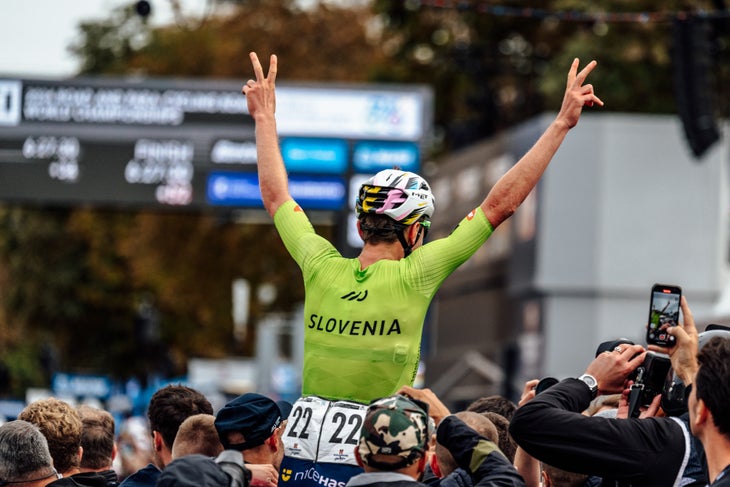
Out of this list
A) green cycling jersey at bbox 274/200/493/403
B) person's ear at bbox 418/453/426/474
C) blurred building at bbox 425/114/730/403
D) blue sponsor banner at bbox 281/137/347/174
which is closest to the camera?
person's ear at bbox 418/453/426/474

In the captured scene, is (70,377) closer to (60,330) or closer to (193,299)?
(193,299)

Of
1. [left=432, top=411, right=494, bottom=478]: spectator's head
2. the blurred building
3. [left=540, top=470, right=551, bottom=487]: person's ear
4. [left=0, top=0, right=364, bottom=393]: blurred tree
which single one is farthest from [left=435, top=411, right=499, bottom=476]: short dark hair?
[left=0, top=0, right=364, bottom=393]: blurred tree

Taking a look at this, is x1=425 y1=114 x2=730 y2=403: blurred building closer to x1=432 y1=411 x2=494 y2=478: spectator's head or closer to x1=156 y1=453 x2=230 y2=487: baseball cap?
x1=432 y1=411 x2=494 y2=478: spectator's head

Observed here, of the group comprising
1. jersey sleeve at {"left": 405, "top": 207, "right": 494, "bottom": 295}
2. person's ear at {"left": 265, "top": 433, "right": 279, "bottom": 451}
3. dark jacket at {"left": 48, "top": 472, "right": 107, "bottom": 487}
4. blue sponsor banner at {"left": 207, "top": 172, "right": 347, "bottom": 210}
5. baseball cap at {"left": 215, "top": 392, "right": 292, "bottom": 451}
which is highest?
blue sponsor banner at {"left": 207, "top": 172, "right": 347, "bottom": 210}

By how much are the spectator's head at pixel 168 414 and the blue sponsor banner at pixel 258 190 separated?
467 inches

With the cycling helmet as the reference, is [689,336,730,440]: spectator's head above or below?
below

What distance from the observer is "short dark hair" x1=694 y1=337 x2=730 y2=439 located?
4473 mm

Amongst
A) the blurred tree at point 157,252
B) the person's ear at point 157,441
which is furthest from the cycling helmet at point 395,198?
the blurred tree at point 157,252

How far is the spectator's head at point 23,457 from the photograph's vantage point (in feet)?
20.0

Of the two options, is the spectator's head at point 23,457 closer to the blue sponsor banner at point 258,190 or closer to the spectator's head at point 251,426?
the spectator's head at point 251,426

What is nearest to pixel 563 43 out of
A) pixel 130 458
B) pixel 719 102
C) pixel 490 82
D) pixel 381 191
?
pixel 490 82

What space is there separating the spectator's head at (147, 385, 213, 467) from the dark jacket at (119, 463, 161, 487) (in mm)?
145

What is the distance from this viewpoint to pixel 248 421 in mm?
Result: 5340

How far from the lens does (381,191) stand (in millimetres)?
5473
